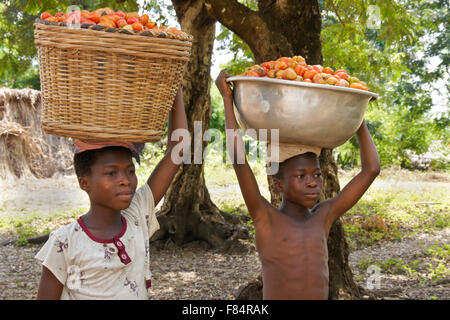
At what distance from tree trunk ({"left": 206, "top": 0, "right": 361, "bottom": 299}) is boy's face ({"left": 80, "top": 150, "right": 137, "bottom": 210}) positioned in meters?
1.66

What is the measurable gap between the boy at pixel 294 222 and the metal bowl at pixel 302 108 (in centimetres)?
19

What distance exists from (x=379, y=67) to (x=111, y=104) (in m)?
5.83

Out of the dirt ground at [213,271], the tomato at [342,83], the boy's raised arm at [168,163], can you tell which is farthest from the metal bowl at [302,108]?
the dirt ground at [213,271]

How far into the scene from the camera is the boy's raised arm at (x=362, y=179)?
229 cm

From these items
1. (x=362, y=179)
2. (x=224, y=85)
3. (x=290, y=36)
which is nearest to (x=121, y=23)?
(x=224, y=85)

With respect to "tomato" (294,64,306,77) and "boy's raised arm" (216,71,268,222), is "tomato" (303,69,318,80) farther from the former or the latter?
"boy's raised arm" (216,71,268,222)

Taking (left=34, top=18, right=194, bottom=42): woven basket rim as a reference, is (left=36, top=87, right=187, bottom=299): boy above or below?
below

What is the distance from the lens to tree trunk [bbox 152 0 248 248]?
19.2ft

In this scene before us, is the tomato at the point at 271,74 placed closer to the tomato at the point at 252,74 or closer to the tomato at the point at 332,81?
the tomato at the point at 252,74

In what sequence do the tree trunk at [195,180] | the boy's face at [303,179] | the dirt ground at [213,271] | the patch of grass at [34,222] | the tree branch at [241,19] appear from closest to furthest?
1. the boy's face at [303,179]
2. the tree branch at [241,19]
3. the dirt ground at [213,271]
4. the tree trunk at [195,180]
5. the patch of grass at [34,222]

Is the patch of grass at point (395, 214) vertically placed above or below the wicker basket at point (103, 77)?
below

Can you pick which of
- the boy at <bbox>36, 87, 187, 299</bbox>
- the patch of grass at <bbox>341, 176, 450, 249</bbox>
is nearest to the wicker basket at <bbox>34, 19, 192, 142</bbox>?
the boy at <bbox>36, 87, 187, 299</bbox>
